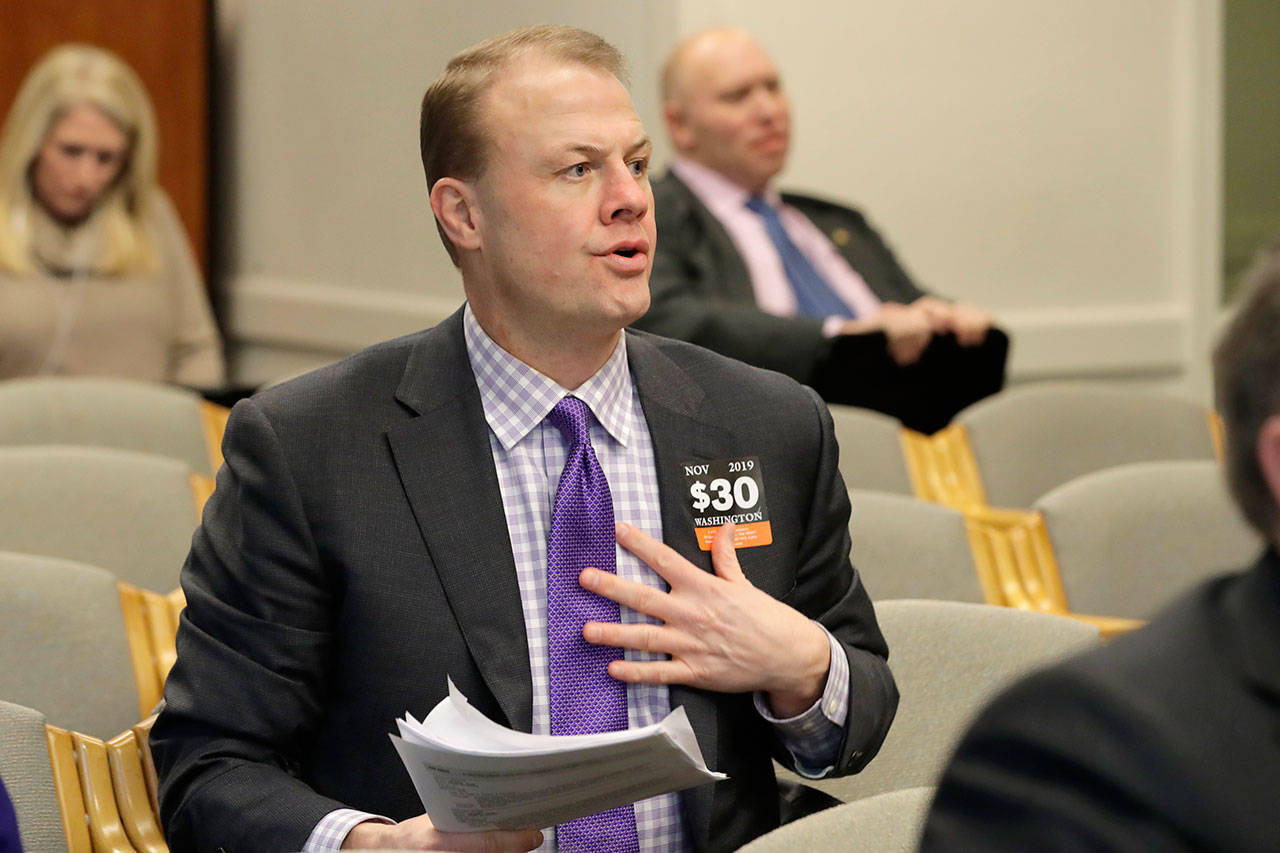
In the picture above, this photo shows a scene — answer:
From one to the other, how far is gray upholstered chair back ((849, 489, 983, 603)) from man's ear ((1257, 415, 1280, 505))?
5.58 feet

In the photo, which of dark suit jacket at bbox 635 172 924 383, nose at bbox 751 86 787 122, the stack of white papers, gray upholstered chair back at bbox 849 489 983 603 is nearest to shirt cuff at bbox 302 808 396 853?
the stack of white papers

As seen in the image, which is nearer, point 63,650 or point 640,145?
point 640,145

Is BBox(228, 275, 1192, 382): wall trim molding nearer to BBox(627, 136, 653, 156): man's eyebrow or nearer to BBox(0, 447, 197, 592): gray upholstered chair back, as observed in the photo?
BBox(0, 447, 197, 592): gray upholstered chair back

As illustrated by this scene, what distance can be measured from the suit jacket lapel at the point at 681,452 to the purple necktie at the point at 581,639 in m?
0.07

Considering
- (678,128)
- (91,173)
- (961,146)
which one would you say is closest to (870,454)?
(678,128)

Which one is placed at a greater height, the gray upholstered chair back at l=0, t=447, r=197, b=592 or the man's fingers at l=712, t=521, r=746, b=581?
the man's fingers at l=712, t=521, r=746, b=581

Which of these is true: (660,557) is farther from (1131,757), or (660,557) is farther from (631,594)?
(1131,757)

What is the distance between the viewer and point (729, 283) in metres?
4.14

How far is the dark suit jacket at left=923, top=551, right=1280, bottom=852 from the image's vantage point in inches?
33.2

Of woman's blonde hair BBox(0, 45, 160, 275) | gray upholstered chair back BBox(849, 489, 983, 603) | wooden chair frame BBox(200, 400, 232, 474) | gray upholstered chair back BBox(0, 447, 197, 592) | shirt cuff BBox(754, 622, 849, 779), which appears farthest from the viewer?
woman's blonde hair BBox(0, 45, 160, 275)

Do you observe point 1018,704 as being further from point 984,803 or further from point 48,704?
point 48,704

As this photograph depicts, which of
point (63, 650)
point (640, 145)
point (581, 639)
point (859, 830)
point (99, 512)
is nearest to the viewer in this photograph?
point (859, 830)

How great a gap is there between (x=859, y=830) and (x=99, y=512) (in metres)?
1.89

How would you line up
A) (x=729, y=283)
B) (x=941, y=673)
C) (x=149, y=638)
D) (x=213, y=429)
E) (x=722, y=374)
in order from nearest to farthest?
1. (x=722, y=374)
2. (x=941, y=673)
3. (x=149, y=638)
4. (x=213, y=429)
5. (x=729, y=283)
